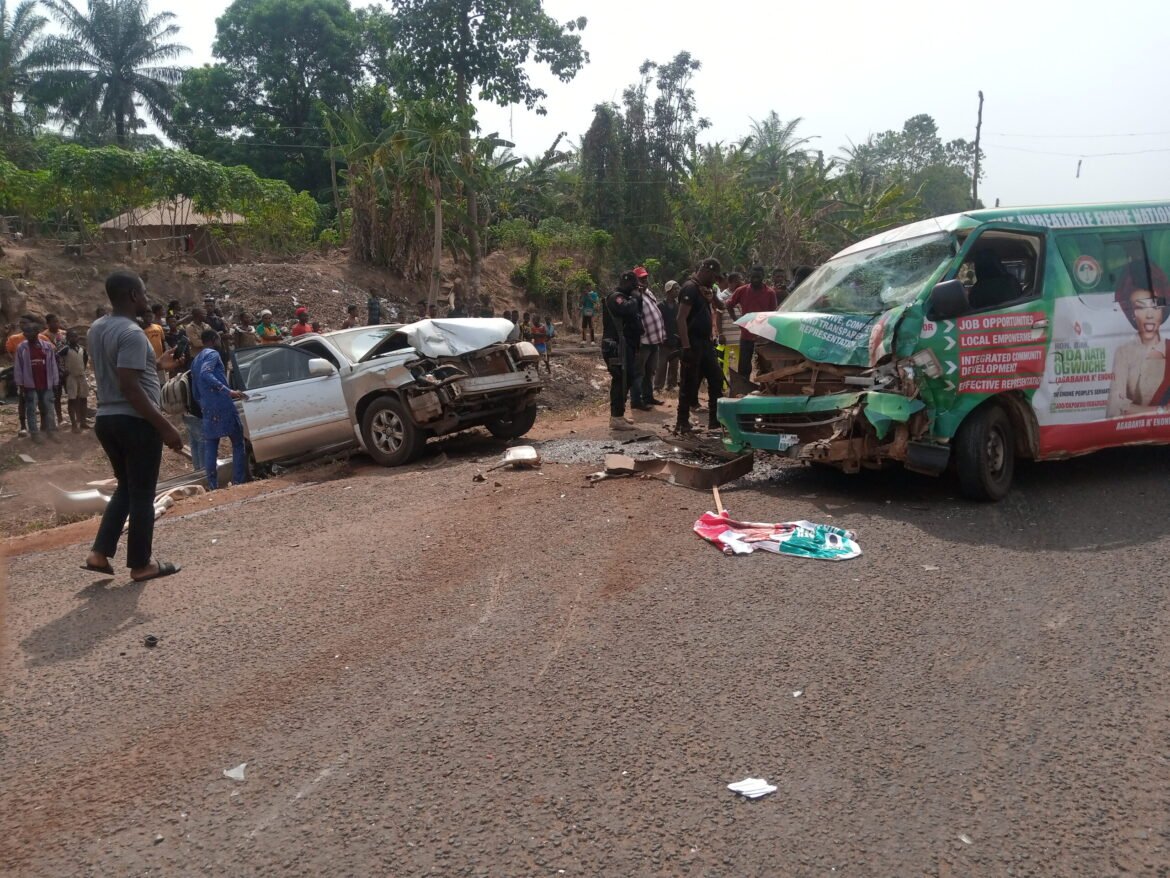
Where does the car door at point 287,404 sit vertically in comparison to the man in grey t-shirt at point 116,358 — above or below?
below

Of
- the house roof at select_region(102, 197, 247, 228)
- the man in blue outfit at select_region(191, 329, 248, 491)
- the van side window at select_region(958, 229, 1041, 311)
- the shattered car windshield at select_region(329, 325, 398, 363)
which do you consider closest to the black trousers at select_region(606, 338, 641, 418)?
the shattered car windshield at select_region(329, 325, 398, 363)

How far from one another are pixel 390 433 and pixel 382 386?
51cm

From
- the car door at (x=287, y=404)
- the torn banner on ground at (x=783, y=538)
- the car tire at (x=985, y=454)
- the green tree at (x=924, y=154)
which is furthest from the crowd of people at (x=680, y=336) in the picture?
the green tree at (x=924, y=154)

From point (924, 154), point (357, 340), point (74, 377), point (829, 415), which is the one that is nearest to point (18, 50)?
point (74, 377)

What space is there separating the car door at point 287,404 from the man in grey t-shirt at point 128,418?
15.4 ft

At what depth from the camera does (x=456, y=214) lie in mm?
28094

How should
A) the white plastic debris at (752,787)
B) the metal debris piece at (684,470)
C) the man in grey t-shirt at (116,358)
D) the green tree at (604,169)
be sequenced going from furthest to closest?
the green tree at (604,169) → the metal debris piece at (684,470) → the man in grey t-shirt at (116,358) → the white plastic debris at (752,787)

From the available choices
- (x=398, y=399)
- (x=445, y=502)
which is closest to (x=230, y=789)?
(x=445, y=502)

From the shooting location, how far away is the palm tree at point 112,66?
141ft

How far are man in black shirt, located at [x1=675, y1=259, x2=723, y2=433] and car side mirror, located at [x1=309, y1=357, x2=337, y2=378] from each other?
3.78 metres

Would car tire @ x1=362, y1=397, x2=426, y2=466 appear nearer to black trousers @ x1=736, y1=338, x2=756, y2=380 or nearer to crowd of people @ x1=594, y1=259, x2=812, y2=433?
crowd of people @ x1=594, y1=259, x2=812, y2=433

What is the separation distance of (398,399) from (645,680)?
22.0 ft

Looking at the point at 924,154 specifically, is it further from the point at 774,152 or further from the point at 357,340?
the point at 357,340

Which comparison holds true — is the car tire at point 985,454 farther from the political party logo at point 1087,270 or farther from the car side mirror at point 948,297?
the political party logo at point 1087,270
